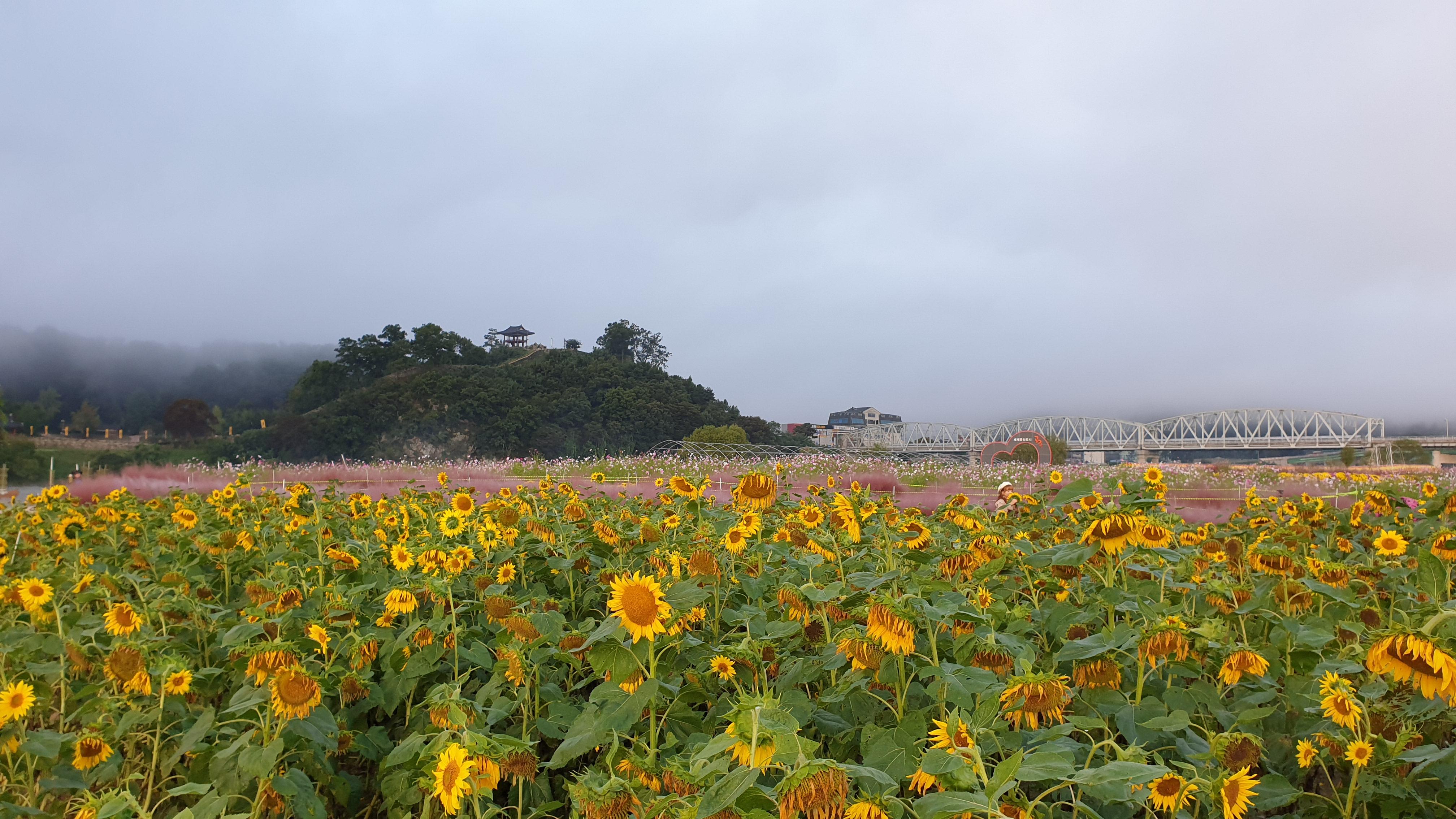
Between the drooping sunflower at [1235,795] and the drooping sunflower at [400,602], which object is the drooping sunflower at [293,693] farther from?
the drooping sunflower at [1235,795]

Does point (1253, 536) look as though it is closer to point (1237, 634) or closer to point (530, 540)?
point (1237, 634)

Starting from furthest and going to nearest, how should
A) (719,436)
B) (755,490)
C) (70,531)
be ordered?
(719,436)
(70,531)
(755,490)

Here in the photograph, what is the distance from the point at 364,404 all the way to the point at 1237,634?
139 ft

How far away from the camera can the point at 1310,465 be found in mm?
20766

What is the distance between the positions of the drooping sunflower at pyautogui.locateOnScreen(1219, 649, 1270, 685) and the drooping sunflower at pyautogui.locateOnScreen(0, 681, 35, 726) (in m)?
2.88

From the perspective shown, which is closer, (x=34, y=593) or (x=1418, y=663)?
(x=1418, y=663)

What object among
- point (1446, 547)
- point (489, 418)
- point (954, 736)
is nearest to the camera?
point (954, 736)

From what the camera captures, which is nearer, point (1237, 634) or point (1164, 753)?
point (1164, 753)

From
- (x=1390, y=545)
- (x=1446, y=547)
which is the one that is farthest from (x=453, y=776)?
(x=1390, y=545)

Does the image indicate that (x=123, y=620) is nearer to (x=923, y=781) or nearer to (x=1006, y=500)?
(x=923, y=781)

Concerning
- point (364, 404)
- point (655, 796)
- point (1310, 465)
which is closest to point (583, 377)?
point (364, 404)

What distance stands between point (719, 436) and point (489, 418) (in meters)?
12.2

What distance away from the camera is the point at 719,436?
1393 inches

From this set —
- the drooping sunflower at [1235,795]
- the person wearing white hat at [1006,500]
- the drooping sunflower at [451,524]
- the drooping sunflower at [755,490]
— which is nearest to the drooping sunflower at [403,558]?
the drooping sunflower at [451,524]
